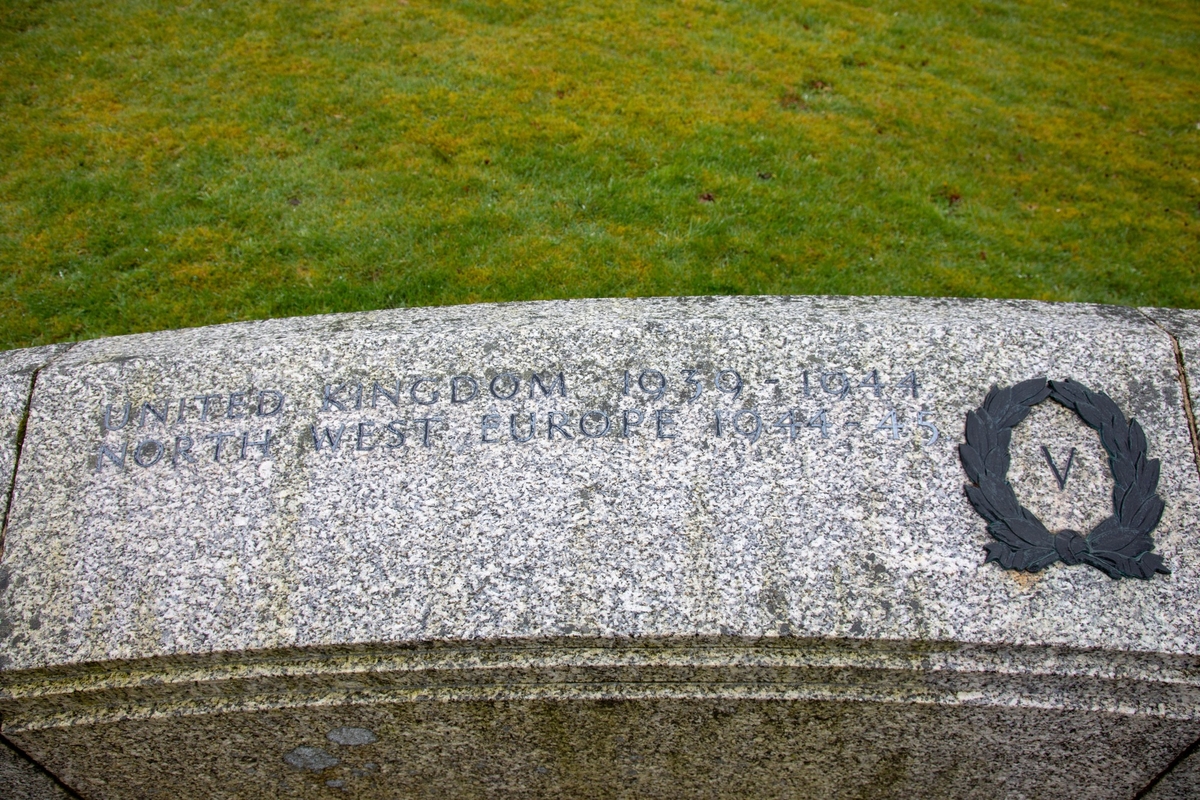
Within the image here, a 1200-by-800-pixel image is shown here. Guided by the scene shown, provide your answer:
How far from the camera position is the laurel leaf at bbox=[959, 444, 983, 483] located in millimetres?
2740

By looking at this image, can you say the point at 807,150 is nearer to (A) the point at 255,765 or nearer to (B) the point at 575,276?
(B) the point at 575,276

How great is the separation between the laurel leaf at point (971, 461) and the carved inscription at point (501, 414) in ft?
0.36

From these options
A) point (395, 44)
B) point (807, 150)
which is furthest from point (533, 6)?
point (807, 150)

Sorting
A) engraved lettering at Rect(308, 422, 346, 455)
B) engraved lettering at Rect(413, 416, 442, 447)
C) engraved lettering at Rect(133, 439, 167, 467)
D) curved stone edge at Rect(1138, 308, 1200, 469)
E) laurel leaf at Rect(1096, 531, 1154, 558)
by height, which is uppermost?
curved stone edge at Rect(1138, 308, 1200, 469)

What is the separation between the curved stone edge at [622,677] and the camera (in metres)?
2.49

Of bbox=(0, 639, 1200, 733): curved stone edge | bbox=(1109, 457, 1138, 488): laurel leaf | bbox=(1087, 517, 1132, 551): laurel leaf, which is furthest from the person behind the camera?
bbox=(1109, 457, 1138, 488): laurel leaf

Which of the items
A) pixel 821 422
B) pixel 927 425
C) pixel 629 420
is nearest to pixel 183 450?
pixel 629 420

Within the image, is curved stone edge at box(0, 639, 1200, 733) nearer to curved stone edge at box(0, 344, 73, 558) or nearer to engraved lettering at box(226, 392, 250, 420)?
curved stone edge at box(0, 344, 73, 558)

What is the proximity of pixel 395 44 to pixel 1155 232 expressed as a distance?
5781mm

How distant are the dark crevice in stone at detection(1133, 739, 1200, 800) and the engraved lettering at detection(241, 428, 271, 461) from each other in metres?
3.43

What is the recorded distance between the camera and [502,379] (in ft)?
9.98

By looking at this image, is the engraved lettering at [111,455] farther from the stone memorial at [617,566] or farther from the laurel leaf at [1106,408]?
the laurel leaf at [1106,408]

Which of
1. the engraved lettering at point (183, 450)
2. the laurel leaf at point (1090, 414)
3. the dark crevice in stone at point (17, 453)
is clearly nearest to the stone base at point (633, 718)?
the dark crevice in stone at point (17, 453)

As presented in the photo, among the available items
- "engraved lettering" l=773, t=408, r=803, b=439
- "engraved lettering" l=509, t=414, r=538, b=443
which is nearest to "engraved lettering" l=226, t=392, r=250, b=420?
"engraved lettering" l=509, t=414, r=538, b=443
